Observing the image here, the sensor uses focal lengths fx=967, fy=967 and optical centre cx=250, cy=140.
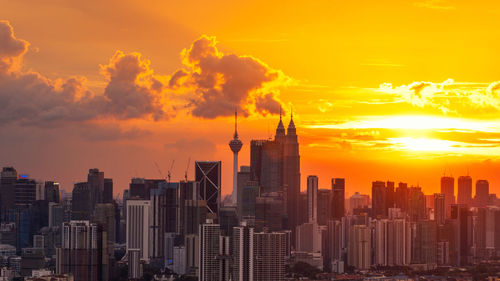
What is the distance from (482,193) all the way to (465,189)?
5.86ft

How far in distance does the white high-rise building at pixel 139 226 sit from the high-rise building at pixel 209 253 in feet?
40.4

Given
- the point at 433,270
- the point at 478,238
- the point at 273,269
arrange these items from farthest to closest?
the point at 478,238 → the point at 433,270 → the point at 273,269

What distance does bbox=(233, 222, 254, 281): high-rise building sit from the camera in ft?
99.3

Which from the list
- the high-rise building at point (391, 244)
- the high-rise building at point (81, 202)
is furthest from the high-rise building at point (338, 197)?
the high-rise building at point (81, 202)

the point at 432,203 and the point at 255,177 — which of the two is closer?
the point at 255,177

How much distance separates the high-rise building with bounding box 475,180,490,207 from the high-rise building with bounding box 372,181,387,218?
1005 centimetres

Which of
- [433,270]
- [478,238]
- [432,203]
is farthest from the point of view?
[432,203]

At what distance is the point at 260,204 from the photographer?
4941 centimetres

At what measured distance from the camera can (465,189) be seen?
2689 inches

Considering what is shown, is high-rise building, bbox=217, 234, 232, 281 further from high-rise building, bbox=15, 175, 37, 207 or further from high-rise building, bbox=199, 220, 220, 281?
high-rise building, bbox=15, 175, 37, 207

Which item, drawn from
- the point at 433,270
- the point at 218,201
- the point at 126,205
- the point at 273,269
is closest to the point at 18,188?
the point at 126,205

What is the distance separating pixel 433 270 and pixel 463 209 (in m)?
9.91

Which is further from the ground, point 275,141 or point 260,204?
point 275,141

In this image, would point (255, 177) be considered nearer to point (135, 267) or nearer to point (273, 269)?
point (135, 267)
